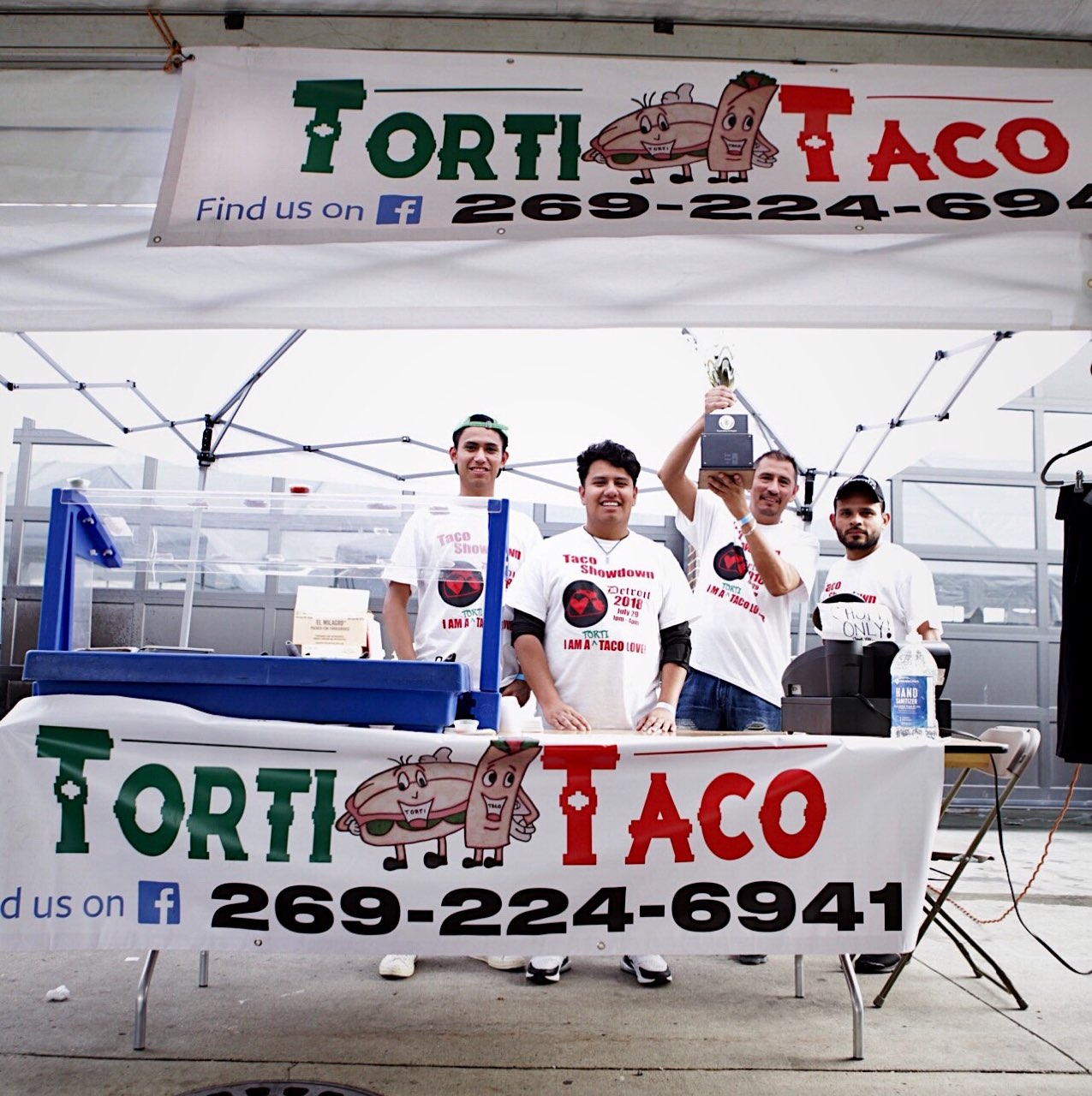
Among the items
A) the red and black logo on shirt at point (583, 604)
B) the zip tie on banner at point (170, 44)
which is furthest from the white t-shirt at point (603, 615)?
the zip tie on banner at point (170, 44)

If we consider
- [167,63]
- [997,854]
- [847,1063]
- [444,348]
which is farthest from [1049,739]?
[167,63]

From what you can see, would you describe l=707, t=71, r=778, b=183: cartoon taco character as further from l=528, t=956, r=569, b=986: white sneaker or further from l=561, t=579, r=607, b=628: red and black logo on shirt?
→ l=528, t=956, r=569, b=986: white sneaker

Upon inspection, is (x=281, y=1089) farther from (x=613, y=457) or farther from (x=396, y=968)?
(x=613, y=457)

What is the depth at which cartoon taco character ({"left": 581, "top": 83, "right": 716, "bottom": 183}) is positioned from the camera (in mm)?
2635

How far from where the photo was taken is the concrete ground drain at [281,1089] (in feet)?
7.04

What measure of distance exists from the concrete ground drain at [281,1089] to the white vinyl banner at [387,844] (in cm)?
37

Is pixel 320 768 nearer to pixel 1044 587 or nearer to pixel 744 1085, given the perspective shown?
pixel 744 1085

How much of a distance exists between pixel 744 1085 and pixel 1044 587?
7.32 m

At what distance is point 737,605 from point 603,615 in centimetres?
65

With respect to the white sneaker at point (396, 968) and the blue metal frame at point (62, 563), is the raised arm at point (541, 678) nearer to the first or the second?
the white sneaker at point (396, 968)

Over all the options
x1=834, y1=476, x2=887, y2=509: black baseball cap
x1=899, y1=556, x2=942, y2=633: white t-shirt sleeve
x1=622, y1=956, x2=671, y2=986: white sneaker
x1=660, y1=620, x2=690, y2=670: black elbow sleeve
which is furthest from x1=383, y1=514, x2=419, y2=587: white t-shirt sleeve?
x1=899, y1=556, x2=942, y2=633: white t-shirt sleeve

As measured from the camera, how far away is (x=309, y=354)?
5.06 metres

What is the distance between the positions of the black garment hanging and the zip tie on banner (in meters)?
2.72

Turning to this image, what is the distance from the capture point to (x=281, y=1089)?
218cm
